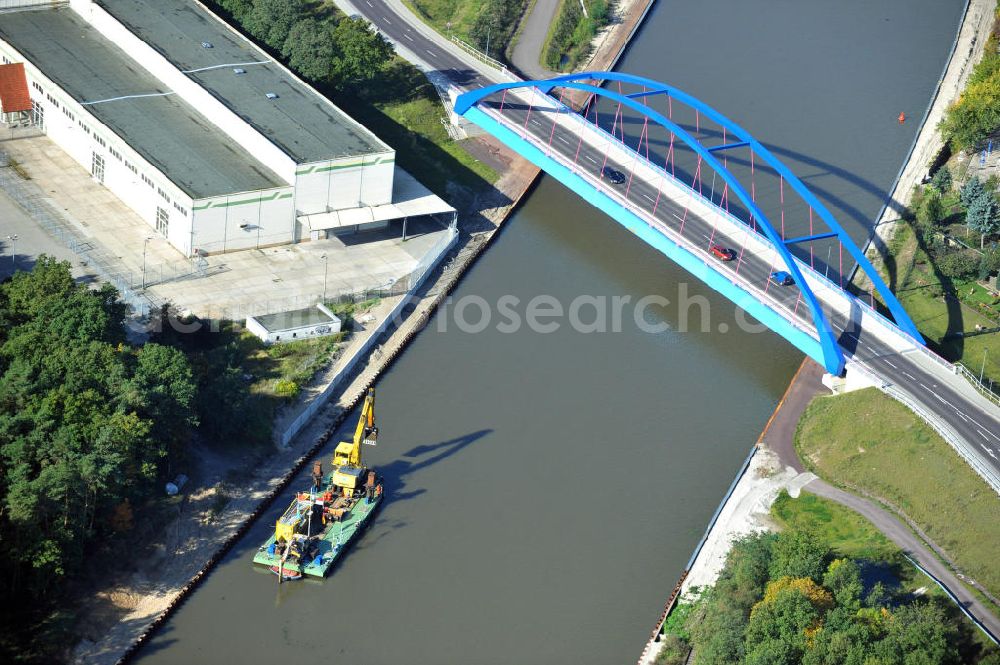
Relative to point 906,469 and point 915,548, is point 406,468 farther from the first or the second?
point 906,469

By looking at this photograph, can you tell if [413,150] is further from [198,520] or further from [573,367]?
[198,520]

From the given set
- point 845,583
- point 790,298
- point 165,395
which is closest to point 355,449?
point 165,395

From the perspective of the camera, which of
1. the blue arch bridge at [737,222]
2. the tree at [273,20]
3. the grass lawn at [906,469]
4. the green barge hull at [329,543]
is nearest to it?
the green barge hull at [329,543]

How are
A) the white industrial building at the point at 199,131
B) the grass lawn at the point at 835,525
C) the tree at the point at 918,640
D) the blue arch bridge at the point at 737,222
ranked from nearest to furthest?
the tree at the point at 918,640
the grass lawn at the point at 835,525
the blue arch bridge at the point at 737,222
the white industrial building at the point at 199,131

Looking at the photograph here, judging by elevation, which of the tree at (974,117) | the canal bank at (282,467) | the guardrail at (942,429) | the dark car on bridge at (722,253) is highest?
the tree at (974,117)

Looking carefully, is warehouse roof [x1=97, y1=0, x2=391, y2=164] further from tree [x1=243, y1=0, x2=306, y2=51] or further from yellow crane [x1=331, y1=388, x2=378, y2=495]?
yellow crane [x1=331, y1=388, x2=378, y2=495]

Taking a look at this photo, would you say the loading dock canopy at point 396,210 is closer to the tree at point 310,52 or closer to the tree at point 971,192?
the tree at point 310,52

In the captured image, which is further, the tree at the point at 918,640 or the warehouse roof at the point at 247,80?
the warehouse roof at the point at 247,80

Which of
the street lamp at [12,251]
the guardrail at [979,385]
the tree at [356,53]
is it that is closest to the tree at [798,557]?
the guardrail at [979,385]
